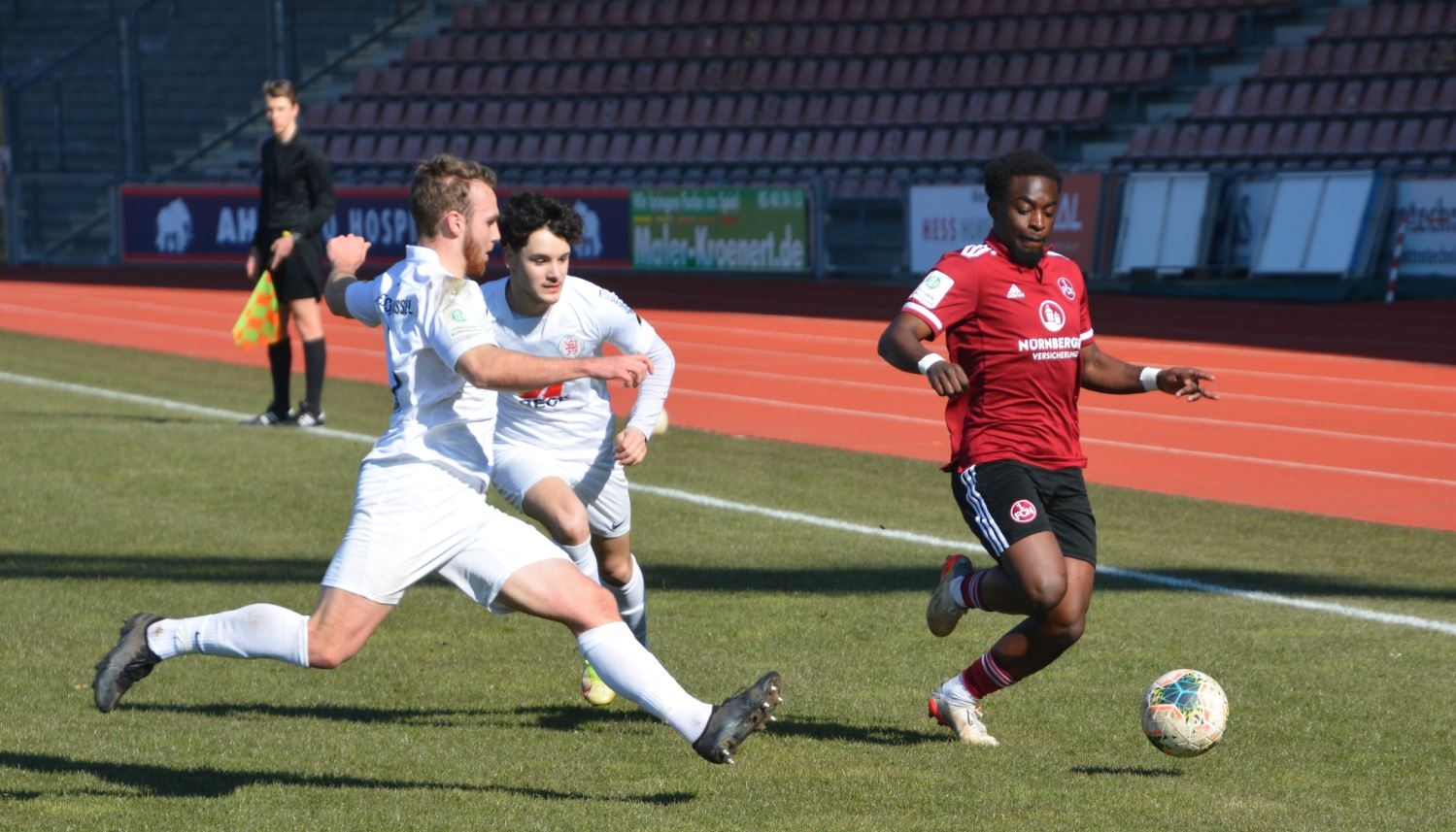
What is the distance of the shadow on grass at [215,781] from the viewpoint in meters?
5.36

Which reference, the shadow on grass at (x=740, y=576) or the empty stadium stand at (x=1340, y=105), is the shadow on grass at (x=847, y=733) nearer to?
the shadow on grass at (x=740, y=576)

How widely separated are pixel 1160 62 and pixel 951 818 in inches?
968

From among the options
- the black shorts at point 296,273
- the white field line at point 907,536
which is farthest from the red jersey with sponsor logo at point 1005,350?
the black shorts at point 296,273

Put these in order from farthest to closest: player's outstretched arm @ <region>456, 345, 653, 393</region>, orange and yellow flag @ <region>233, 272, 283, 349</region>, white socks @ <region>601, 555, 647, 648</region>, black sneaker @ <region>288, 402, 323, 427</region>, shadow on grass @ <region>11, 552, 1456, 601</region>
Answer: black sneaker @ <region>288, 402, 323, 427</region> < orange and yellow flag @ <region>233, 272, 283, 349</region> < shadow on grass @ <region>11, 552, 1456, 601</region> < white socks @ <region>601, 555, 647, 648</region> < player's outstretched arm @ <region>456, 345, 653, 393</region>

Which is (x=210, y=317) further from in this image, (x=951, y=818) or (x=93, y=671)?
(x=951, y=818)

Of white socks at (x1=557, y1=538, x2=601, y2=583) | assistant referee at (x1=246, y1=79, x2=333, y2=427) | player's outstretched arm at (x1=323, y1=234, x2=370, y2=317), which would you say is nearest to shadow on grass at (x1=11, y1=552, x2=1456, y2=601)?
white socks at (x1=557, y1=538, x2=601, y2=583)

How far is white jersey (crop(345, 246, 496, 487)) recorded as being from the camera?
514cm

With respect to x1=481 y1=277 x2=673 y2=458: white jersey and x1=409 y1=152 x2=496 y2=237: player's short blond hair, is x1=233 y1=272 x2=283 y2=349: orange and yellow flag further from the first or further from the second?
x1=409 y1=152 x2=496 y2=237: player's short blond hair

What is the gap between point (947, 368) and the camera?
18.2 feet

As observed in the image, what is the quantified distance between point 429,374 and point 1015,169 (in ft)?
6.49

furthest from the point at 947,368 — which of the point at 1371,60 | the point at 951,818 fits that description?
the point at 1371,60

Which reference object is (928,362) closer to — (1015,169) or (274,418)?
(1015,169)

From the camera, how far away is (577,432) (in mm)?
6637

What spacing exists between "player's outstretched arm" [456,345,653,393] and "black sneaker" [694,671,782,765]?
2.96 feet
